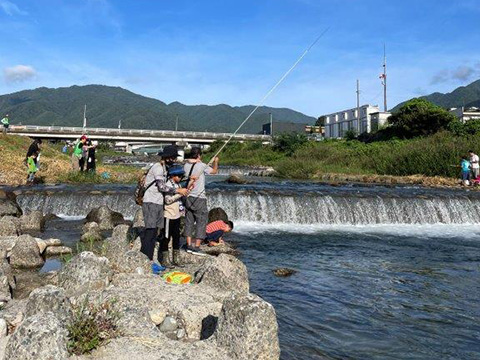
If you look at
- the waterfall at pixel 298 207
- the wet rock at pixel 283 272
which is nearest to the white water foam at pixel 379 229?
the waterfall at pixel 298 207

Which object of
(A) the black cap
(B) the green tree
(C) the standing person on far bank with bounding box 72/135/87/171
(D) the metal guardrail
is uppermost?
(D) the metal guardrail

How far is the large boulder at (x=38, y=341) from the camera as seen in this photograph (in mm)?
3855

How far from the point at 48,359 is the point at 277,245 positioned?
9314mm

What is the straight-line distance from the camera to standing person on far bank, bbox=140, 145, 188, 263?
732 centimetres

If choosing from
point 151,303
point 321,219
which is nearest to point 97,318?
point 151,303

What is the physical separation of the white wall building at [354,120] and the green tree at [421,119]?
19358 millimetres

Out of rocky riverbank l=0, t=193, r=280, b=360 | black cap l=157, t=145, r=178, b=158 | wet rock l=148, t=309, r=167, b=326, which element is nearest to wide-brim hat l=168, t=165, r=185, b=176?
black cap l=157, t=145, r=178, b=158

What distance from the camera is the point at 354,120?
94.1 metres

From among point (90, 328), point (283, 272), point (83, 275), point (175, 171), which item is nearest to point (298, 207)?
point (283, 272)

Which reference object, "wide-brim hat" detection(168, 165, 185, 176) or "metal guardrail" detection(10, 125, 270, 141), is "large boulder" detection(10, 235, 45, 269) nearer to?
"wide-brim hat" detection(168, 165, 185, 176)

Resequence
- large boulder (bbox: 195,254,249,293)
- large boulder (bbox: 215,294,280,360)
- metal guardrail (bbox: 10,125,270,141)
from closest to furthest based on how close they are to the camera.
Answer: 1. large boulder (bbox: 215,294,280,360)
2. large boulder (bbox: 195,254,249,293)
3. metal guardrail (bbox: 10,125,270,141)

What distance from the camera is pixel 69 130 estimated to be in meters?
74.5

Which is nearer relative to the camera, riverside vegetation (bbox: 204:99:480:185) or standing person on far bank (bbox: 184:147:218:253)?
standing person on far bank (bbox: 184:147:218:253)

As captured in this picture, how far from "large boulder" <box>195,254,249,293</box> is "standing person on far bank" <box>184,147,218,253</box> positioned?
1.96 meters
